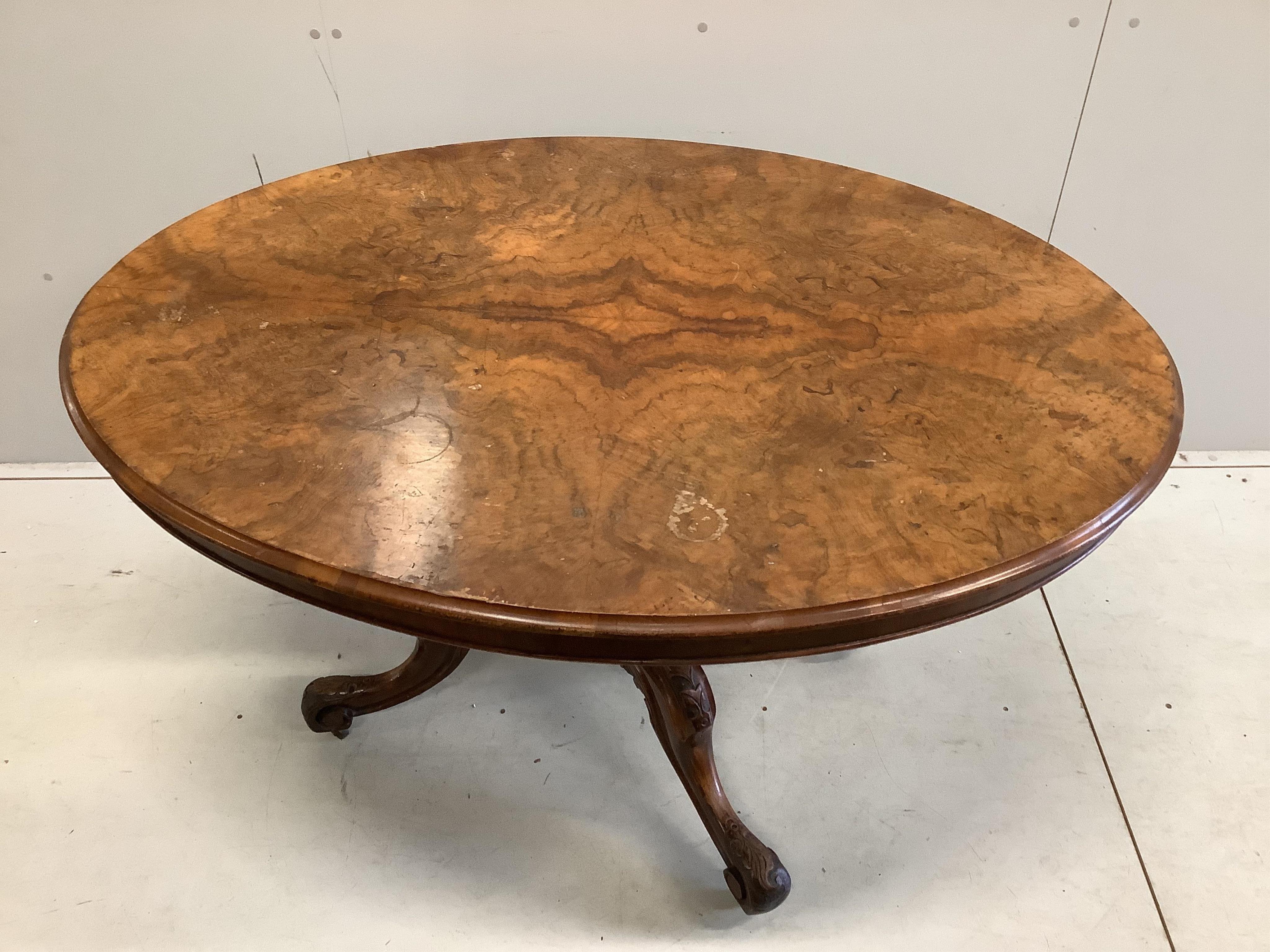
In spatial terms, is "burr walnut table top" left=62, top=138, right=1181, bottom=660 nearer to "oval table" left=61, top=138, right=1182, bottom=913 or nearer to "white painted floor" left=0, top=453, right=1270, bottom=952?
"oval table" left=61, top=138, right=1182, bottom=913

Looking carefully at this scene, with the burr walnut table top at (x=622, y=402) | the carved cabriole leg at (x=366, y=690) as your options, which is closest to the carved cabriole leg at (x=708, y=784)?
the carved cabriole leg at (x=366, y=690)

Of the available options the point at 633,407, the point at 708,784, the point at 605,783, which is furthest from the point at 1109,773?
the point at 633,407

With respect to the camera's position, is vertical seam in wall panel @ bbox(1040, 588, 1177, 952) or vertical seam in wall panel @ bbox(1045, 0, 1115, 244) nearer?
vertical seam in wall panel @ bbox(1040, 588, 1177, 952)

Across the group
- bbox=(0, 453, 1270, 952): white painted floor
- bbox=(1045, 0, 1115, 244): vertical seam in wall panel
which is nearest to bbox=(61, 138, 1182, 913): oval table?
bbox=(0, 453, 1270, 952): white painted floor

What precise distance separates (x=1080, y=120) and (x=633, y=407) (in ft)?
3.93

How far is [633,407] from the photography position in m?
0.96

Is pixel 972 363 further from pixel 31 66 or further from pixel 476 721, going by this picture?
pixel 31 66

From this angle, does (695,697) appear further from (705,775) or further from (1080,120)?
(1080,120)

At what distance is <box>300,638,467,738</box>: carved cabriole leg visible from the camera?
55.5 inches

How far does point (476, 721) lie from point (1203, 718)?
3.85 feet

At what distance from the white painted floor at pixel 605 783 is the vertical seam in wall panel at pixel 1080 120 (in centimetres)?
67

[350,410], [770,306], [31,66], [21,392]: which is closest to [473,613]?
[350,410]

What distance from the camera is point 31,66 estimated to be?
1609 millimetres

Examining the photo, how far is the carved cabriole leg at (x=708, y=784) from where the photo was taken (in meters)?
1.23
